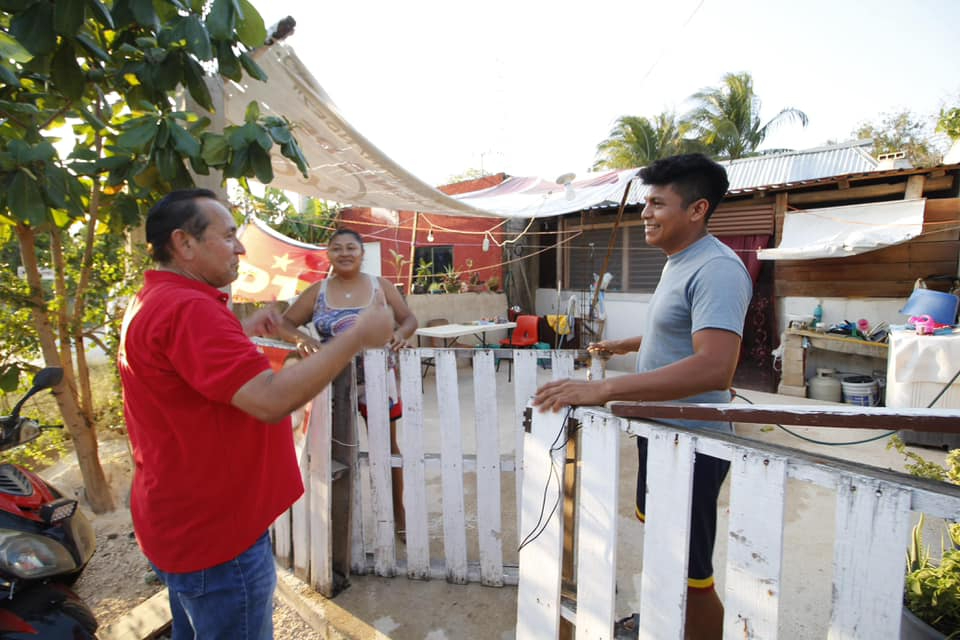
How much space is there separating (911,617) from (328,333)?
2624 millimetres

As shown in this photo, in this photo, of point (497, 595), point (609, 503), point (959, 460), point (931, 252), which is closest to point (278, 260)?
point (497, 595)

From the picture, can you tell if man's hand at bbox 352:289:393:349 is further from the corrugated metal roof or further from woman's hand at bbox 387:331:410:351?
the corrugated metal roof

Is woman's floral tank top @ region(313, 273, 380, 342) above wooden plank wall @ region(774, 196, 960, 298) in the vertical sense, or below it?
below

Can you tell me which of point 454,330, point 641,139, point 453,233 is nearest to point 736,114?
point 641,139

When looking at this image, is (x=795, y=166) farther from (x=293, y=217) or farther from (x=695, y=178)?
(x=293, y=217)

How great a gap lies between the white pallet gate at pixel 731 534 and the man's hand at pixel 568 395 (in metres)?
0.04

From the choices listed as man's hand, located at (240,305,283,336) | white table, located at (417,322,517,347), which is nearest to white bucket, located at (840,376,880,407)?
white table, located at (417,322,517,347)

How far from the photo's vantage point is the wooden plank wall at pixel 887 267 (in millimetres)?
5426

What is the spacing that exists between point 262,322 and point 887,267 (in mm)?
7068

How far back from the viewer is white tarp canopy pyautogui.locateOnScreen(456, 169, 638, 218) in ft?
24.2

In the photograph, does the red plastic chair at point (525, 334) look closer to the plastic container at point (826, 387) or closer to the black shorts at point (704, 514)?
the plastic container at point (826, 387)

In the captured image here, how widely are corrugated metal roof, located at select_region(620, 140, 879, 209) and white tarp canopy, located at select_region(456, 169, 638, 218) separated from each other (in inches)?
13.5

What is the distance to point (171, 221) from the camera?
1207mm

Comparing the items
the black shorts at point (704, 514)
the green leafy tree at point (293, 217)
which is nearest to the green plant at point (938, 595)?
the black shorts at point (704, 514)
